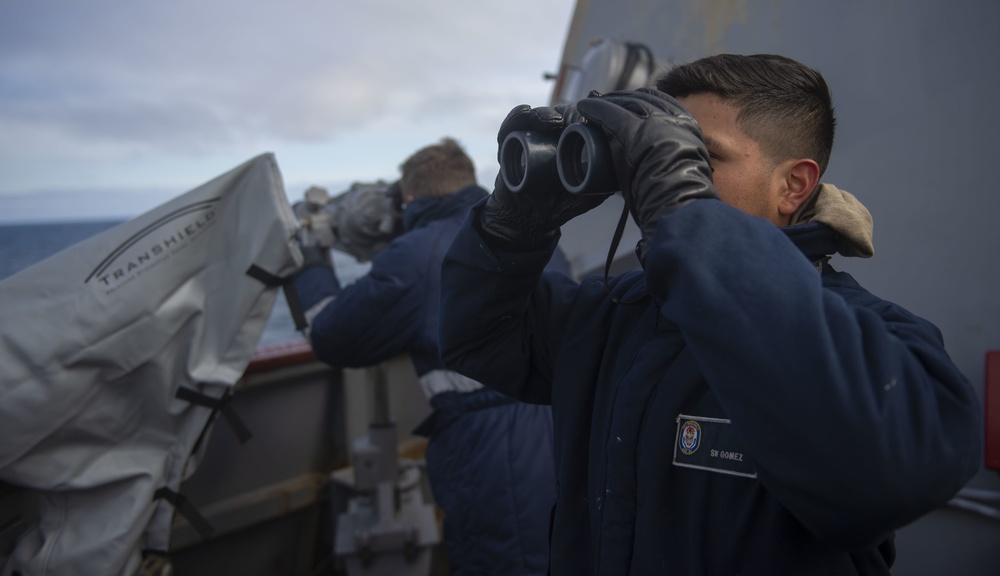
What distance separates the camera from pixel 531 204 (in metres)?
1.04

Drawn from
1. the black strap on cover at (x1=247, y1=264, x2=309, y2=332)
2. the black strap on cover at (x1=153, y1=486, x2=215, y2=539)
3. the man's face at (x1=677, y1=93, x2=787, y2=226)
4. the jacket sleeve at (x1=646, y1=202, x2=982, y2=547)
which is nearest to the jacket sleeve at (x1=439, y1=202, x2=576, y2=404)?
the man's face at (x1=677, y1=93, x2=787, y2=226)

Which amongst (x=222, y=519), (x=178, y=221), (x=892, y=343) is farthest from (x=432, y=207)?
(x=892, y=343)

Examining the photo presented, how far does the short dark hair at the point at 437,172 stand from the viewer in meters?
2.25

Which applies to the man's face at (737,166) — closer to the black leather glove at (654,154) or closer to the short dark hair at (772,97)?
the short dark hair at (772,97)

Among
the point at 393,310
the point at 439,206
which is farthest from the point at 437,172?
the point at 393,310

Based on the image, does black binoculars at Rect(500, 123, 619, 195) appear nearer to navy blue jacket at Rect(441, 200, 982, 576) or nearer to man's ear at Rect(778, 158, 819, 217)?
navy blue jacket at Rect(441, 200, 982, 576)

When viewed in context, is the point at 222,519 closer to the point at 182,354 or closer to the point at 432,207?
the point at 182,354

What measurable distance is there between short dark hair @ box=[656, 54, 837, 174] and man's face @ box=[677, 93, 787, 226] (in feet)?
0.05

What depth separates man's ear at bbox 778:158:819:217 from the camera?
98 cm

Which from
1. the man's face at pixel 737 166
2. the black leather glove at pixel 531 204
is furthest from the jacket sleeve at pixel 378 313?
the man's face at pixel 737 166

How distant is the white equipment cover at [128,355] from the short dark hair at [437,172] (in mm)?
483

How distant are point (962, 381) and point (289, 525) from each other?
2.81 meters

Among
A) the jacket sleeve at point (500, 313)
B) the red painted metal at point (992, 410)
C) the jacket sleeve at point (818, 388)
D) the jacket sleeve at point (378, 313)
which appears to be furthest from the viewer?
the jacket sleeve at point (378, 313)

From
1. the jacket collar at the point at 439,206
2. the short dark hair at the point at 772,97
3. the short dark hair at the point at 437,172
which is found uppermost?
the short dark hair at the point at 772,97
